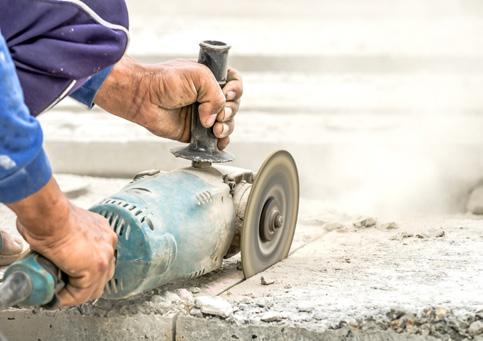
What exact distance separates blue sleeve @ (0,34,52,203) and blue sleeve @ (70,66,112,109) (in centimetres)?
107

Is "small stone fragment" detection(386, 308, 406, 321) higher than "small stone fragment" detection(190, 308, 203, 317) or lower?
higher

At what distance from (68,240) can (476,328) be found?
1.13 m

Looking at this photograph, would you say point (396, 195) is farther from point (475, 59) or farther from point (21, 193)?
point (21, 193)

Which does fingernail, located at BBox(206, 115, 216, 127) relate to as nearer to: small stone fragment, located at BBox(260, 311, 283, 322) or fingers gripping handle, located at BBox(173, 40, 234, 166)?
fingers gripping handle, located at BBox(173, 40, 234, 166)

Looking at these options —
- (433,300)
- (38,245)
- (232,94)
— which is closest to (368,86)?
(232,94)

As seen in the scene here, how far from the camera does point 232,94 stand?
3244mm

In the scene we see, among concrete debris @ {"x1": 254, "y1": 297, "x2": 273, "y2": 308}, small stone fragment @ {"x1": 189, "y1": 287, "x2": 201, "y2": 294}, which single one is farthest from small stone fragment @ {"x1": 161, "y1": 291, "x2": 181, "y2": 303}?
concrete debris @ {"x1": 254, "y1": 297, "x2": 273, "y2": 308}

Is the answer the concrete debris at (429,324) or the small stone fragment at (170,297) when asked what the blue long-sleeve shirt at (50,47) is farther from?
the concrete debris at (429,324)

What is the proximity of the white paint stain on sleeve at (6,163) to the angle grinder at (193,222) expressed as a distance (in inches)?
12.1

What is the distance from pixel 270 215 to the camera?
10.3 feet

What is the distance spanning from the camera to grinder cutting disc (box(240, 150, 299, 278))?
Answer: 9.96 feet

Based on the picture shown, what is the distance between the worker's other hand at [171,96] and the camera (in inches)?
122

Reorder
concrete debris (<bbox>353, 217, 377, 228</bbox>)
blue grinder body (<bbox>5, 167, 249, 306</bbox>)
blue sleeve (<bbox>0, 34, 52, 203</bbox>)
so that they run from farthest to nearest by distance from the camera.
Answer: concrete debris (<bbox>353, 217, 377, 228</bbox>) < blue grinder body (<bbox>5, 167, 249, 306</bbox>) < blue sleeve (<bbox>0, 34, 52, 203</bbox>)

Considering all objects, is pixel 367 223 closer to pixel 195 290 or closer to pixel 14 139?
pixel 195 290
